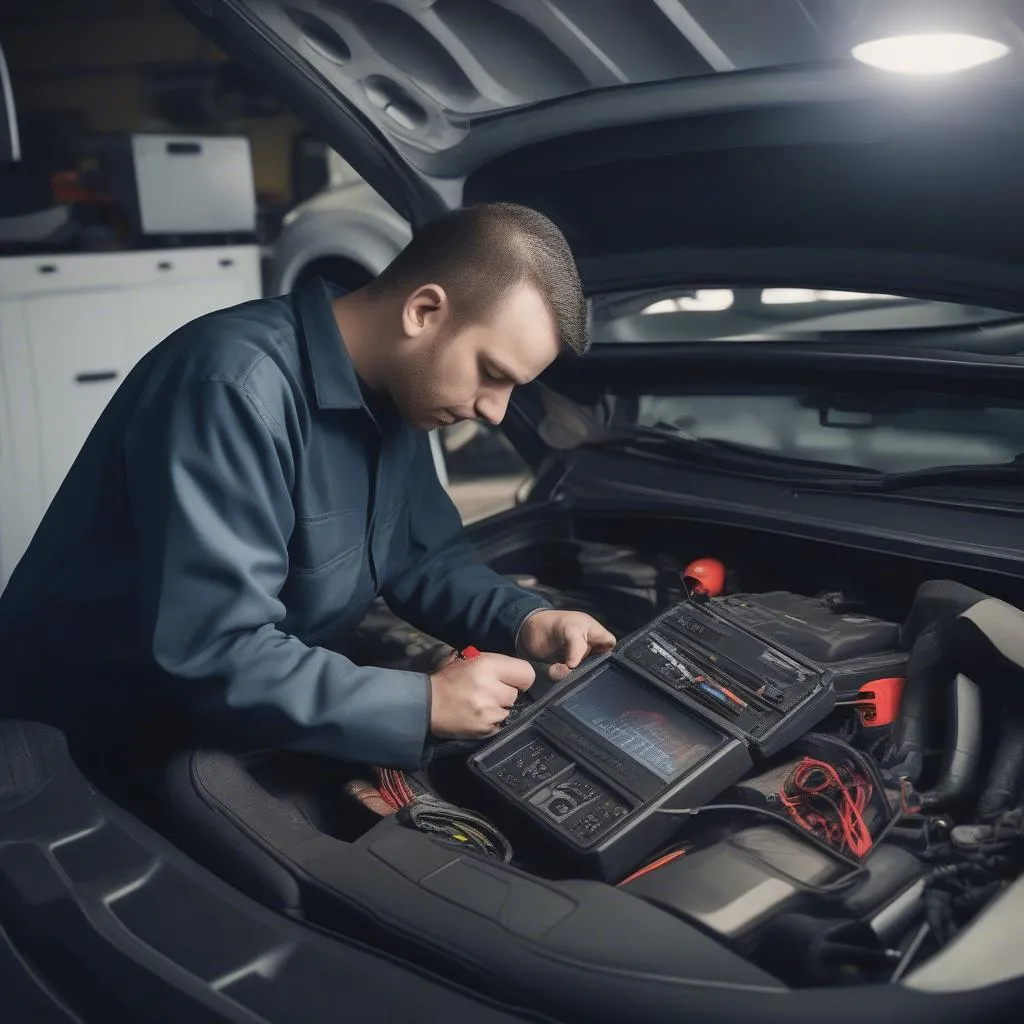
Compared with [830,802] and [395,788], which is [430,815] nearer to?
[395,788]

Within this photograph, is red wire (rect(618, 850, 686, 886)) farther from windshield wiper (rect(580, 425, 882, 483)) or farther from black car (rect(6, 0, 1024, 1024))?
windshield wiper (rect(580, 425, 882, 483))

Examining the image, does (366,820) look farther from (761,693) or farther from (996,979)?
(996,979)

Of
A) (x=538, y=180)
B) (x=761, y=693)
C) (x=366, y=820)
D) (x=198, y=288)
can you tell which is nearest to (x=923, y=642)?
(x=761, y=693)

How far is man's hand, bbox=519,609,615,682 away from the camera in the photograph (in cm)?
143

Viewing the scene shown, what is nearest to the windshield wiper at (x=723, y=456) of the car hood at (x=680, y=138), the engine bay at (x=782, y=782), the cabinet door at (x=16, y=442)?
the car hood at (x=680, y=138)

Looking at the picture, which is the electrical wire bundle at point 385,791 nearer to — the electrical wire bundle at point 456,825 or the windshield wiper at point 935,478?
the electrical wire bundle at point 456,825

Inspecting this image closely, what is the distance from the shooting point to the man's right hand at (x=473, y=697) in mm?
1213

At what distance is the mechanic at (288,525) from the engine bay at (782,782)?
9cm

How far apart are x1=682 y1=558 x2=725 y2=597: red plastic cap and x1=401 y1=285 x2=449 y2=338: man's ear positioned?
0.61 metres

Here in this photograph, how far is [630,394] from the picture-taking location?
1.98m

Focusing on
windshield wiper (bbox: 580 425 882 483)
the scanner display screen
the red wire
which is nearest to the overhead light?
windshield wiper (bbox: 580 425 882 483)

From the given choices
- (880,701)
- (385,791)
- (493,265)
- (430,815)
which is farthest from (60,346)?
(880,701)

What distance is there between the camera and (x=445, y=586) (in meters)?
1.61

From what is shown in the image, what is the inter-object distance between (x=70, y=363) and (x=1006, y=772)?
2769mm
